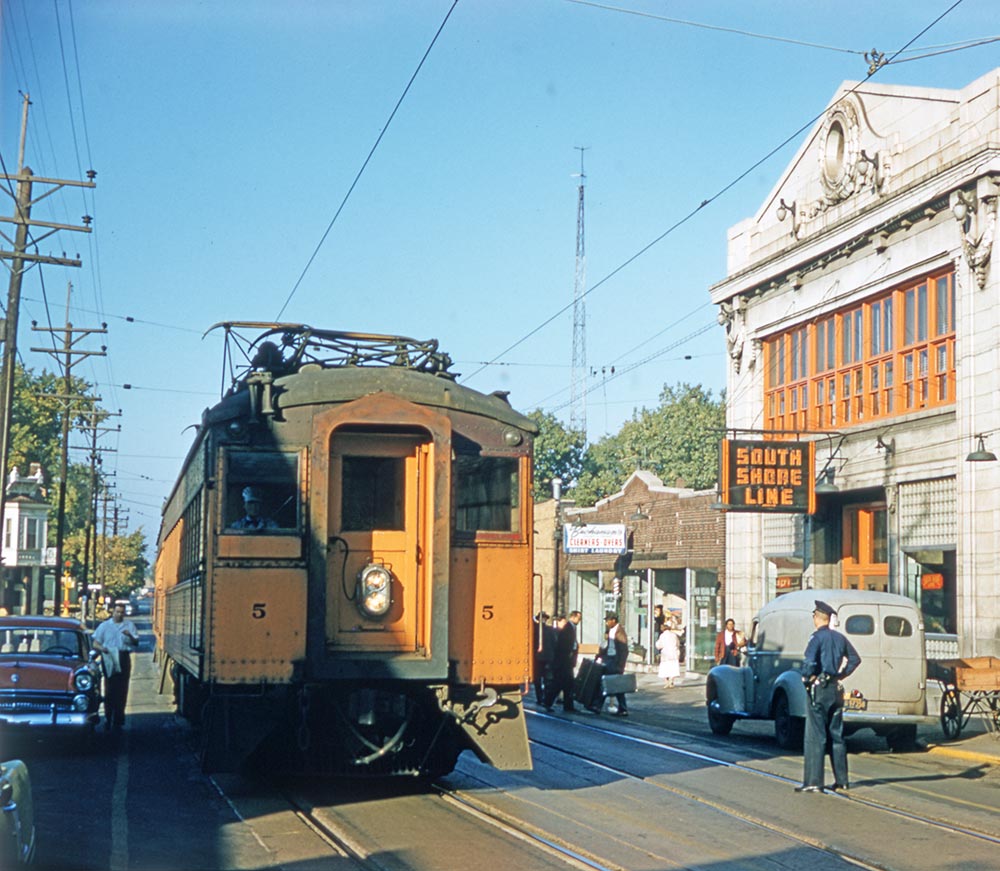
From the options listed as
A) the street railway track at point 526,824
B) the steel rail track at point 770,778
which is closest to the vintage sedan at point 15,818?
the street railway track at point 526,824

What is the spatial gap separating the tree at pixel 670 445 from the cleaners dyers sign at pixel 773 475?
178 feet

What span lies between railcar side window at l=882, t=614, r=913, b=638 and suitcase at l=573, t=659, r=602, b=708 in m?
6.90

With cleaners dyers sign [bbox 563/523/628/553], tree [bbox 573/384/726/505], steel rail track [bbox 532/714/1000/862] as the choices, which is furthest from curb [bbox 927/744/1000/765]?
tree [bbox 573/384/726/505]

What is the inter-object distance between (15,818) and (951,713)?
14719 mm

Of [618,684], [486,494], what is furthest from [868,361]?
[486,494]

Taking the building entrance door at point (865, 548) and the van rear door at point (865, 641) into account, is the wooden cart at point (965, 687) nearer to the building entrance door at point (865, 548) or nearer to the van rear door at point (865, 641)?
the van rear door at point (865, 641)

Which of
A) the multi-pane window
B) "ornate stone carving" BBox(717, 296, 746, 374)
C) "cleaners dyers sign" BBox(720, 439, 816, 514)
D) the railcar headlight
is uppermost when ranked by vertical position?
"ornate stone carving" BBox(717, 296, 746, 374)

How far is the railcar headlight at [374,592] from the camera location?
11547mm

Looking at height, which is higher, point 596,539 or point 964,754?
point 596,539

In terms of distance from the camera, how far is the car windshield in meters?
17.0

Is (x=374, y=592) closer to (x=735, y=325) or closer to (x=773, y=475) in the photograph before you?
(x=773, y=475)

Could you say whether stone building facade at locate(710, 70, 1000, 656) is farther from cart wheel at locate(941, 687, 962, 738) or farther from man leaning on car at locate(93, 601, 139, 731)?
man leaning on car at locate(93, 601, 139, 731)

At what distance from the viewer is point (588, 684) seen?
80.8ft

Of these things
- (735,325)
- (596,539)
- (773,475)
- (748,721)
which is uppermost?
(735,325)
